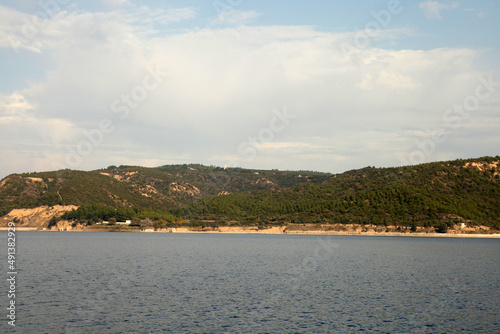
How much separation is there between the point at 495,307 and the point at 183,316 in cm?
2663

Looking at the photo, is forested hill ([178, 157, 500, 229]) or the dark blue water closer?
the dark blue water

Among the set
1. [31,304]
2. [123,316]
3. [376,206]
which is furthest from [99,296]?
[376,206]

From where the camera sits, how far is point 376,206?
174m

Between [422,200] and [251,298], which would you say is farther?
[422,200]

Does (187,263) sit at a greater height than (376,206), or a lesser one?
lesser

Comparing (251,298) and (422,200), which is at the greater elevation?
(422,200)

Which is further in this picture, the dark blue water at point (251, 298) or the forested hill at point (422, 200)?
the forested hill at point (422, 200)

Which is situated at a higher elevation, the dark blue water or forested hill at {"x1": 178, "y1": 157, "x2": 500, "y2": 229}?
forested hill at {"x1": 178, "y1": 157, "x2": 500, "y2": 229}

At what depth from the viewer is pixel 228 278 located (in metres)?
55.8

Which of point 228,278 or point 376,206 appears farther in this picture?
point 376,206

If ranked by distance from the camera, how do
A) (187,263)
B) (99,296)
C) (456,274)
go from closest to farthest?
(99,296) → (456,274) → (187,263)

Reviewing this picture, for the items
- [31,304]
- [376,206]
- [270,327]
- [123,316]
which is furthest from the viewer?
[376,206]

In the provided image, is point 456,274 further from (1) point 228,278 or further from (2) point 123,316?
(2) point 123,316

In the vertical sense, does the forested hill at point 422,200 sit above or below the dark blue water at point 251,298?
above
